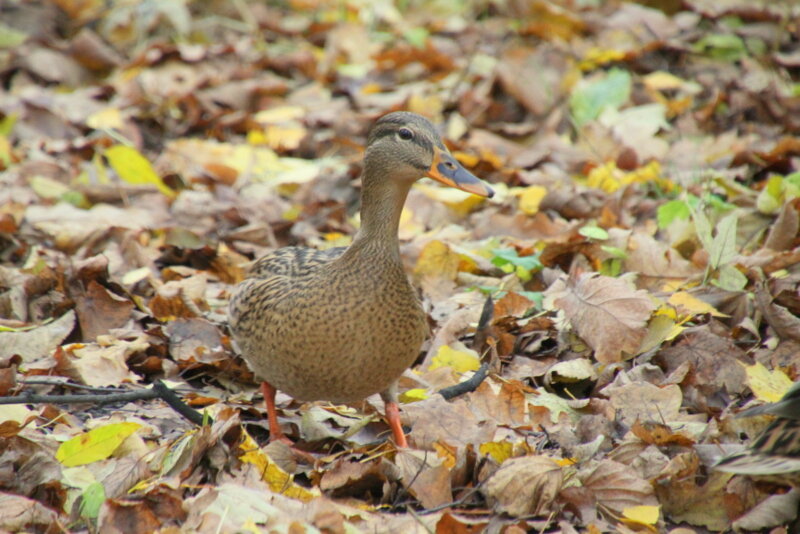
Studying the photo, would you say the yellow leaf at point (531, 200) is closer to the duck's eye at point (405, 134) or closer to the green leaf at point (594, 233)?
the green leaf at point (594, 233)

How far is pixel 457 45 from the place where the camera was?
26.8ft

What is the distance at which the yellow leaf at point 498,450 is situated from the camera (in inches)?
129

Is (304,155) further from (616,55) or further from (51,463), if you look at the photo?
(51,463)

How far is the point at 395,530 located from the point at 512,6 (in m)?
6.10

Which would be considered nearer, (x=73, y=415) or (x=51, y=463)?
(x=51, y=463)

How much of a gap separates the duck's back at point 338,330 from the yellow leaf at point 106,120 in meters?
3.70

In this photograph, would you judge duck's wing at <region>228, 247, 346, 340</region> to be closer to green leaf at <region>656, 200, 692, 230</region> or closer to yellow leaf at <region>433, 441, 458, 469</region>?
yellow leaf at <region>433, 441, 458, 469</region>

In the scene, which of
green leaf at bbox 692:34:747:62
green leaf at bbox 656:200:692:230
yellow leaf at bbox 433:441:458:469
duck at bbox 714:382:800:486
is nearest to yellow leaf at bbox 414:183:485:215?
green leaf at bbox 656:200:692:230

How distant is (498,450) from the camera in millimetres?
3287

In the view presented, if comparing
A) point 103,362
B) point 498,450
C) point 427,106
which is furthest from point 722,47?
point 103,362

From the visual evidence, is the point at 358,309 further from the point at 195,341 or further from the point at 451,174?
the point at 195,341

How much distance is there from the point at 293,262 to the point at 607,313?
4.34 ft

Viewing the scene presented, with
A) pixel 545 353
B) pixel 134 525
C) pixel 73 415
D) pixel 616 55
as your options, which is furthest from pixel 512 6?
pixel 134 525

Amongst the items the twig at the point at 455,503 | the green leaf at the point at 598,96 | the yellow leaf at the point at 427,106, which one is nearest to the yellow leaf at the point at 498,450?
the twig at the point at 455,503
